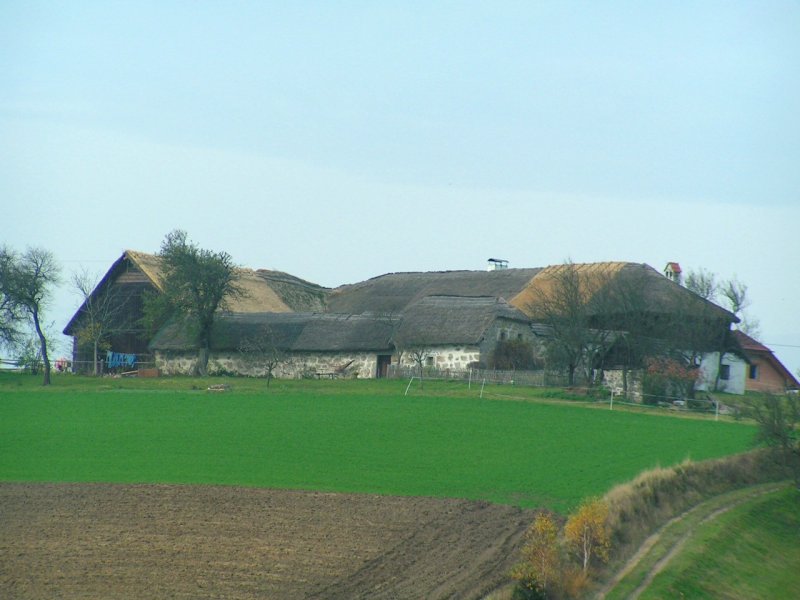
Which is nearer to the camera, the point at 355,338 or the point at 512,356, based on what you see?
the point at 512,356

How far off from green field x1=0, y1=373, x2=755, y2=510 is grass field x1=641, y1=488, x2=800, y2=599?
104 inches

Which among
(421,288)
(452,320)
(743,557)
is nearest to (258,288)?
(421,288)

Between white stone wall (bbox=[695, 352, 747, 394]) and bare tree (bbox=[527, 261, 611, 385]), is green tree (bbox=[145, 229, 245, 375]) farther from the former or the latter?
white stone wall (bbox=[695, 352, 747, 394])

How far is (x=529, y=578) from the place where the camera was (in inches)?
627

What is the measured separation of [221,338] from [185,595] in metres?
38.8

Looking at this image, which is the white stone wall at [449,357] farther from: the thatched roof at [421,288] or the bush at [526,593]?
the bush at [526,593]

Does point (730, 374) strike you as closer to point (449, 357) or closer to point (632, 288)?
point (632, 288)

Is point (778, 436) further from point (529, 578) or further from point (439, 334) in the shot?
point (439, 334)

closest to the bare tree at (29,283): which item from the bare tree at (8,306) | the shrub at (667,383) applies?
the bare tree at (8,306)

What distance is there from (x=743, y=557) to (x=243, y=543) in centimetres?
1047

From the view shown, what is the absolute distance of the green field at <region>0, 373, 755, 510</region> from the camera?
24.9m

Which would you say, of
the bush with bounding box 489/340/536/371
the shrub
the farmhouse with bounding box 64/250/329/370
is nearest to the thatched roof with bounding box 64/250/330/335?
the farmhouse with bounding box 64/250/329/370

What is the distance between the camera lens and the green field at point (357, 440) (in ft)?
81.8

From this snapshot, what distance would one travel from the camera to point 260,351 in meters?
52.2
